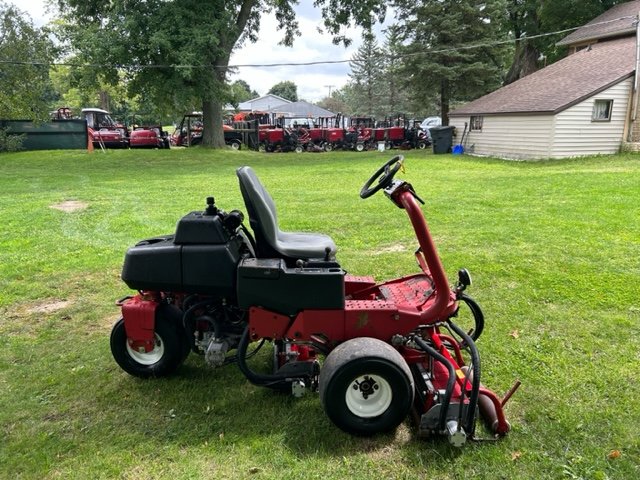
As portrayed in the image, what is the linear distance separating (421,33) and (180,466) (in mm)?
24435

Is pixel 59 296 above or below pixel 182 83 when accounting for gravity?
below

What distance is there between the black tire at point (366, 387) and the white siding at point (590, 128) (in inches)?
594

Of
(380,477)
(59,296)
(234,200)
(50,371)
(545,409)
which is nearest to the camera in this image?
(380,477)

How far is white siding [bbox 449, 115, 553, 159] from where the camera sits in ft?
51.9

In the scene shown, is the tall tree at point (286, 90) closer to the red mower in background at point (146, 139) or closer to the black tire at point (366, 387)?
the red mower in background at point (146, 139)

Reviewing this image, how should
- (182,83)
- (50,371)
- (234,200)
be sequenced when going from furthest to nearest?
(182,83) < (234,200) < (50,371)

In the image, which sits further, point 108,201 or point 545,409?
point 108,201

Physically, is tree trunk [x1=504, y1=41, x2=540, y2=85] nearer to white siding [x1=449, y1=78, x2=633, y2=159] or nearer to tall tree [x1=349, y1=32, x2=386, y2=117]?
white siding [x1=449, y1=78, x2=633, y2=159]

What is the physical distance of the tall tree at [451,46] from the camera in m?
23.0

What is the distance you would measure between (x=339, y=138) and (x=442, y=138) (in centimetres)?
538

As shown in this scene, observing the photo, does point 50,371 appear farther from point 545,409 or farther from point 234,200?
point 234,200

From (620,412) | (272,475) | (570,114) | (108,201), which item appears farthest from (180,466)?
(570,114)

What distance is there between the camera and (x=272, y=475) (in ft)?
7.57

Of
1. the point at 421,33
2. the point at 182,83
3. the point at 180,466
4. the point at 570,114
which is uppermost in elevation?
the point at 421,33
